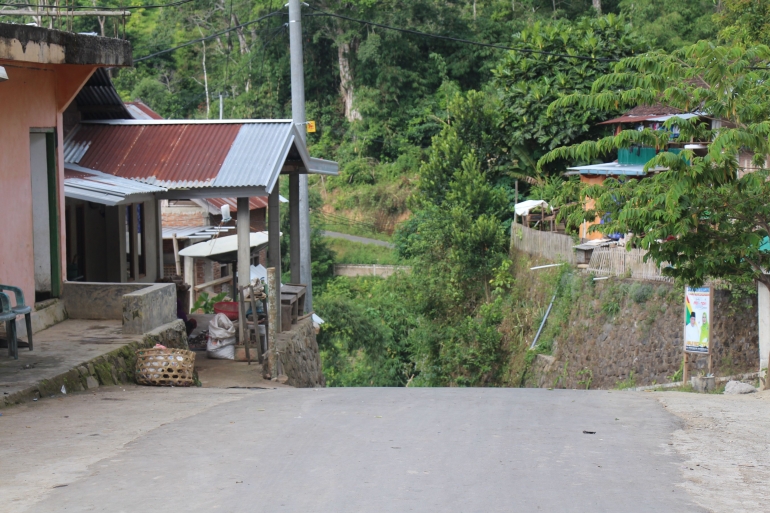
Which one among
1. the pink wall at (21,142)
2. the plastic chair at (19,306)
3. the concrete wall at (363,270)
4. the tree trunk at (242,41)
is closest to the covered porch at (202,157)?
the pink wall at (21,142)

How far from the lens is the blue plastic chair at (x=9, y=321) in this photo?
8.42m

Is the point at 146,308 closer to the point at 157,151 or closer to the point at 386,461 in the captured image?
the point at 157,151

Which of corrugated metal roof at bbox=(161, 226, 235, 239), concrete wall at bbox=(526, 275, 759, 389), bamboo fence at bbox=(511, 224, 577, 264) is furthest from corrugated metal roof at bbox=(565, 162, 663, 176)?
corrugated metal roof at bbox=(161, 226, 235, 239)

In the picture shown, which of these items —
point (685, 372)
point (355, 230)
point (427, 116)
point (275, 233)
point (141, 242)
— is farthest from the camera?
point (355, 230)

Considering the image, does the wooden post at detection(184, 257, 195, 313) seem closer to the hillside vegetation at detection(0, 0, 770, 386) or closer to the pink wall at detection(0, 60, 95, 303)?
the hillside vegetation at detection(0, 0, 770, 386)

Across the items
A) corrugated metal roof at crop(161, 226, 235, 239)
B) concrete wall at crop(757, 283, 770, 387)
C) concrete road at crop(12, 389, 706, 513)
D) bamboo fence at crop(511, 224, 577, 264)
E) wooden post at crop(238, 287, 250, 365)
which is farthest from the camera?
bamboo fence at crop(511, 224, 577, 264)

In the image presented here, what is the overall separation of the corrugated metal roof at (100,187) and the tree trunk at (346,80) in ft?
112

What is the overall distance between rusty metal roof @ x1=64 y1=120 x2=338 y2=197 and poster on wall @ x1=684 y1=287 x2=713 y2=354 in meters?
7.75

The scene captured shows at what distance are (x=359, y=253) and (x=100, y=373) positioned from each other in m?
33.6

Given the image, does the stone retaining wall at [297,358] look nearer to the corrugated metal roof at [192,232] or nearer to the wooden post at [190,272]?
the wooden post at [190,272]

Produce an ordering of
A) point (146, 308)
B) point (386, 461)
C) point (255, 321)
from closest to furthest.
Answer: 1. point (386, 461)
2. point (146, 308)
3. point (255, 321)

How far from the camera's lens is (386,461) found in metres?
5.68

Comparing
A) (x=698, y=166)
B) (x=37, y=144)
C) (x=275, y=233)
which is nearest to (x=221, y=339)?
(x=275, y=233)

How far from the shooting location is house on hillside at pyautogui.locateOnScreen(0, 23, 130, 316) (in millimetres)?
9898
